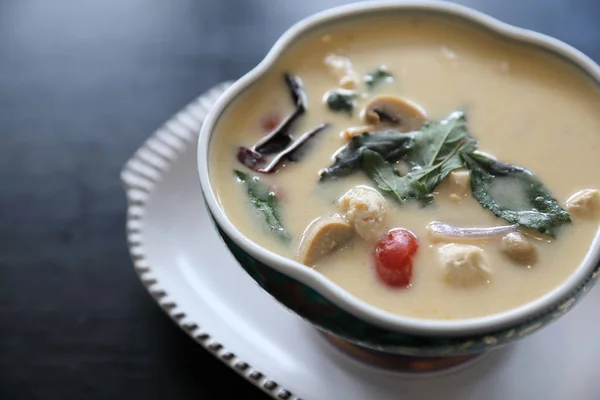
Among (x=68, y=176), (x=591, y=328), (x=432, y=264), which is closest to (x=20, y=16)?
(x=68, y=176)

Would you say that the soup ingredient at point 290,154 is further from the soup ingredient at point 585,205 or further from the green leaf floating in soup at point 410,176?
the soup ingredient at point 585,205

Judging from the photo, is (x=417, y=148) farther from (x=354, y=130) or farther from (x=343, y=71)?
(x=343, y=71)

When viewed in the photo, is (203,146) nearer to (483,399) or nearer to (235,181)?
(235,181)

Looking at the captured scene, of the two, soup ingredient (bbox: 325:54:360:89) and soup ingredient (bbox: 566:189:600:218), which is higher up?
soup ingredient (bbox: 325:54:360:89)

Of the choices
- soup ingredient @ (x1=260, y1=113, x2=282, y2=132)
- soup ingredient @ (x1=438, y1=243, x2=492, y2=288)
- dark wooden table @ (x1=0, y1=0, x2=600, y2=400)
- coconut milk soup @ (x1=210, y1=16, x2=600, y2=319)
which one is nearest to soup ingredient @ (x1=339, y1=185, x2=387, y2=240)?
coconut milk soup @ (x1=210, y1=16, x2=600, y2=319)

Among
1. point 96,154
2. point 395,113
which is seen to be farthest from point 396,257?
point 96,154

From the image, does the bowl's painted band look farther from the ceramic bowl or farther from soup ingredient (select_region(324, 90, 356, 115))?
soup ingredient (select_region(324, 90, 356, 115))
